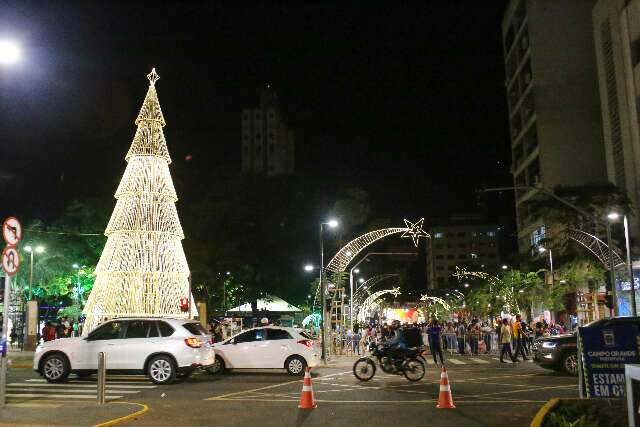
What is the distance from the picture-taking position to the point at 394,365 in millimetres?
19422

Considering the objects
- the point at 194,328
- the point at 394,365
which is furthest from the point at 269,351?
the point at 394,365

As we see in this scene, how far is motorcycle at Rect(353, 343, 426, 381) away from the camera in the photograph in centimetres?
1909

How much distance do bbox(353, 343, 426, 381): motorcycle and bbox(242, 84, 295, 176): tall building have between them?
138m

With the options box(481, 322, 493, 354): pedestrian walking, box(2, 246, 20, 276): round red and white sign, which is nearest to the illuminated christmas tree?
box(2, 246, 20, 276): round red and white sign

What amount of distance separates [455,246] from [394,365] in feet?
502

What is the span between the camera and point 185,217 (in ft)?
167

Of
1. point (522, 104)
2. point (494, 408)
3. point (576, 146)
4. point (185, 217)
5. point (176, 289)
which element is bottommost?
point (494, 408)

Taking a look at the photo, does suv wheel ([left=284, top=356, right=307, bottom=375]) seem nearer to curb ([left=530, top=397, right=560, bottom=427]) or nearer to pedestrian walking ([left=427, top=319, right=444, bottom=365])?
pedestrian walking ([left=427, top=319, right=444, bottom=365])

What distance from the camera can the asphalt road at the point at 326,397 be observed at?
1213cm

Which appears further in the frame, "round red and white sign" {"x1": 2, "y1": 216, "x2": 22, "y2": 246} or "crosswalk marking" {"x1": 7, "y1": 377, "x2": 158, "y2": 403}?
"crosswalk marking" {"x1": 7, "y1": 377, "x2": 158, "y2": 403}

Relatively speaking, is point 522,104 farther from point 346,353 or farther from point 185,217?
point 346,353

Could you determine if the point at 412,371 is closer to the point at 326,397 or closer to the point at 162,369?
the point at 326,397

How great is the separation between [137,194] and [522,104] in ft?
174

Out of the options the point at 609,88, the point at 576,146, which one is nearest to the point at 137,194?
the point at 609,88
